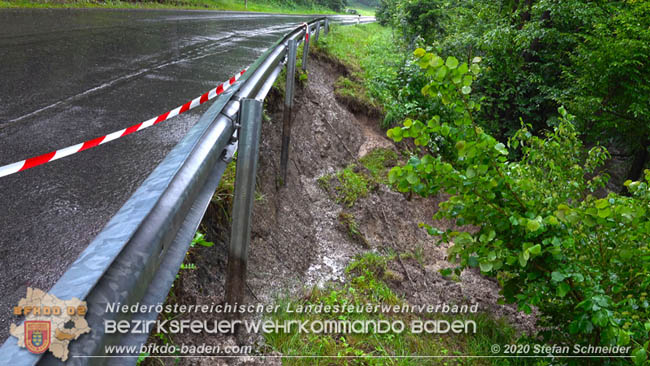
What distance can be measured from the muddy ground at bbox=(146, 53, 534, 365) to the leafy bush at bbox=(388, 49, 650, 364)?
150 cm

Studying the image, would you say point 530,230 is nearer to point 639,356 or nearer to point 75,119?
point 639,356

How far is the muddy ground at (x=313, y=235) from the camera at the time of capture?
3102 millimetres

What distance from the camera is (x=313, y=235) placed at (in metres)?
5.47

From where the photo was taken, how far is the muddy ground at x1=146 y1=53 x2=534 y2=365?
3102mm

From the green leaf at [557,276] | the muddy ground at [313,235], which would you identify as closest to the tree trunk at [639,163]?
the muddy ground at [313,235]

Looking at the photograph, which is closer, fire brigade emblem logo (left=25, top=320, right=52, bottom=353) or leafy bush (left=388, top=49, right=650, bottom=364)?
fire brigade emblem logo (left=25, top=320, right=52, bottom=353)

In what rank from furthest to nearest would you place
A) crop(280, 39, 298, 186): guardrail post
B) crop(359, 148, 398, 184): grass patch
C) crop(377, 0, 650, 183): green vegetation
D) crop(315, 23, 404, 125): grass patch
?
crop(315, 23, 404, 125): grass patch, crop(377, 0, 650, 183): green vegetation, crop(359, 148, 398, 184): grass patch, crop(280, 39, 298, 186): guardrail post

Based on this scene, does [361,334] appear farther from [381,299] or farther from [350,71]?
[350,71]

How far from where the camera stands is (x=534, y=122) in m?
12.8

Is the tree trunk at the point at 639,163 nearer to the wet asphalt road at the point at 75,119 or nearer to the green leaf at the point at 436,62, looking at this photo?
the wet asphalt road at the point at 75,119

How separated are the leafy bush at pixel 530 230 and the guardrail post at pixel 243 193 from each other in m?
0.98

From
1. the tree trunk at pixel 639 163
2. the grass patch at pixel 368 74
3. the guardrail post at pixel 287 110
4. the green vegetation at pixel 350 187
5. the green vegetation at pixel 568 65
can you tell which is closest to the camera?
the guardrail post at pixel 287 110

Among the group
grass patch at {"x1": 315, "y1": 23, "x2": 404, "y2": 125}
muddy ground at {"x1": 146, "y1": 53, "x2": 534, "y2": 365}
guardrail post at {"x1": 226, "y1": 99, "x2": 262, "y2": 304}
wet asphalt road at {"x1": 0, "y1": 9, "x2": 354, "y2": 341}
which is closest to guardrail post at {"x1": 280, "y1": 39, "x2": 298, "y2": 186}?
muddy ground at {"x1": 146, "y1": 53, "x2": 534, "y2": 365}

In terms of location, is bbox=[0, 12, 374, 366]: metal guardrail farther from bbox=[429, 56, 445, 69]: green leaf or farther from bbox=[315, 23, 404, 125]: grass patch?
bbox=[315, 23, 404, 125]: grass patch
